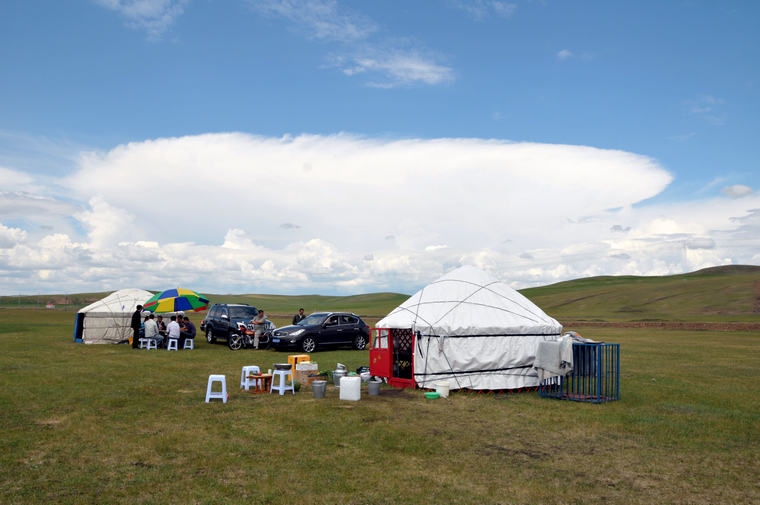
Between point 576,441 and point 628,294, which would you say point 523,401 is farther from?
point 628,294

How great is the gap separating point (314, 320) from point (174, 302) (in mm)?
6641

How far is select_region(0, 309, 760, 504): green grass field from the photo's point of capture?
5.69 metres

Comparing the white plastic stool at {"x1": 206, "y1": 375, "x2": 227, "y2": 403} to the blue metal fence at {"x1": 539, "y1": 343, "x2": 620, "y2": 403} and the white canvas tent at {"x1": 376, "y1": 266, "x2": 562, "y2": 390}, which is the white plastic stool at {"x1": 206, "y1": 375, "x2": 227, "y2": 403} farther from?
the blue metal fence at {"x1": 539, "y1": 343, "x2": 620, "y2": 403}

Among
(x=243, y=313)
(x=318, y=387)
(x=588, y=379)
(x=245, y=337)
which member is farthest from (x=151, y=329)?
(x=588, y=379)

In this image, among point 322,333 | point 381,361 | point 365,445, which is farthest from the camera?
point 322,333

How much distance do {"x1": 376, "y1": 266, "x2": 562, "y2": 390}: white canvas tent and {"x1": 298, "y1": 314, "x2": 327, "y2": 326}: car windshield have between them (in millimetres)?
8160

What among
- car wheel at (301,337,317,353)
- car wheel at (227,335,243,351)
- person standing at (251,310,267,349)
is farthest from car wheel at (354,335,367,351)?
car wheel at (227,335,243,351)

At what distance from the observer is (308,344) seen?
20.5 meters

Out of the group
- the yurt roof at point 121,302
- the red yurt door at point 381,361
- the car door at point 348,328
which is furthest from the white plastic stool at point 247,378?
the yurt roof at point 121,302

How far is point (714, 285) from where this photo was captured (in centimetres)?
7231

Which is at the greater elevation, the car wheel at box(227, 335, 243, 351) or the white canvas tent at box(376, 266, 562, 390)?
the white canvas tent at box(376, 266, 562, 390)

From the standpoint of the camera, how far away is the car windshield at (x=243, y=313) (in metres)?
23.2

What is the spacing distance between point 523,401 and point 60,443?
847cm

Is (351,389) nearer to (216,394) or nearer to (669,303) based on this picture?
(216,394)
